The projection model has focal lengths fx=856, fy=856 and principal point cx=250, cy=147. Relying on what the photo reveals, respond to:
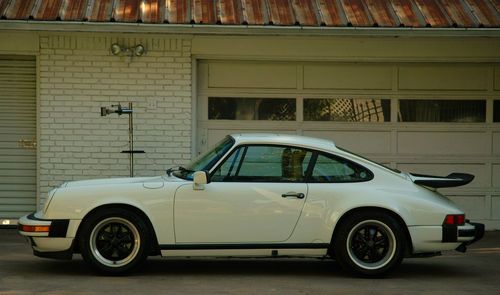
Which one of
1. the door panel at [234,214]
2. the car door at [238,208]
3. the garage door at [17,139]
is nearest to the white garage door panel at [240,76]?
the garage door at [17,139]

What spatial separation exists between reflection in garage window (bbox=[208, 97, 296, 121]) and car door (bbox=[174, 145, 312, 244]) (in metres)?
3.90

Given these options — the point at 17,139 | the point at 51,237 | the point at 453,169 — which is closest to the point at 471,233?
the point at 51,237

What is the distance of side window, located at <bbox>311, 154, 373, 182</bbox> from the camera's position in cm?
818

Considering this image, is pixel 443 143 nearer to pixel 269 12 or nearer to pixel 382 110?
pixel 382 110

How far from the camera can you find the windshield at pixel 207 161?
26.7 ft

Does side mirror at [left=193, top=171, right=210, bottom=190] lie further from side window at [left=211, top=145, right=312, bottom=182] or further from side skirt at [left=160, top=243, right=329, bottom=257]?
side skirt at [left=160, top=243, right=329, bottom=257]

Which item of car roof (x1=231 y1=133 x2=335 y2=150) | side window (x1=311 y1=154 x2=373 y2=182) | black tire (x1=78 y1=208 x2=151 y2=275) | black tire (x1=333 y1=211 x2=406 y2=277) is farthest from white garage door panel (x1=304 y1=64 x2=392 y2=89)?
black tire (x1=78 y1=208 x2=151 y2=275)

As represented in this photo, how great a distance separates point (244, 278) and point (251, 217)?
643mm

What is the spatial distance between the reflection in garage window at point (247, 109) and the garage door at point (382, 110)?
14 mm

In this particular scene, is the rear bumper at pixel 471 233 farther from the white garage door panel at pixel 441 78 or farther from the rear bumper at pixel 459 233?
the white garage door panel at pixel 441 78

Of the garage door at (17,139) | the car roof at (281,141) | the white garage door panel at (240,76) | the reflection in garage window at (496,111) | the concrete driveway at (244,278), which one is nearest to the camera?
the concrete driveway at (244,278)

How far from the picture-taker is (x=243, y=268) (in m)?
8.76

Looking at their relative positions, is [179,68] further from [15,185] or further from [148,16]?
[15,185]

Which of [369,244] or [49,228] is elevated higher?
[49,228]
